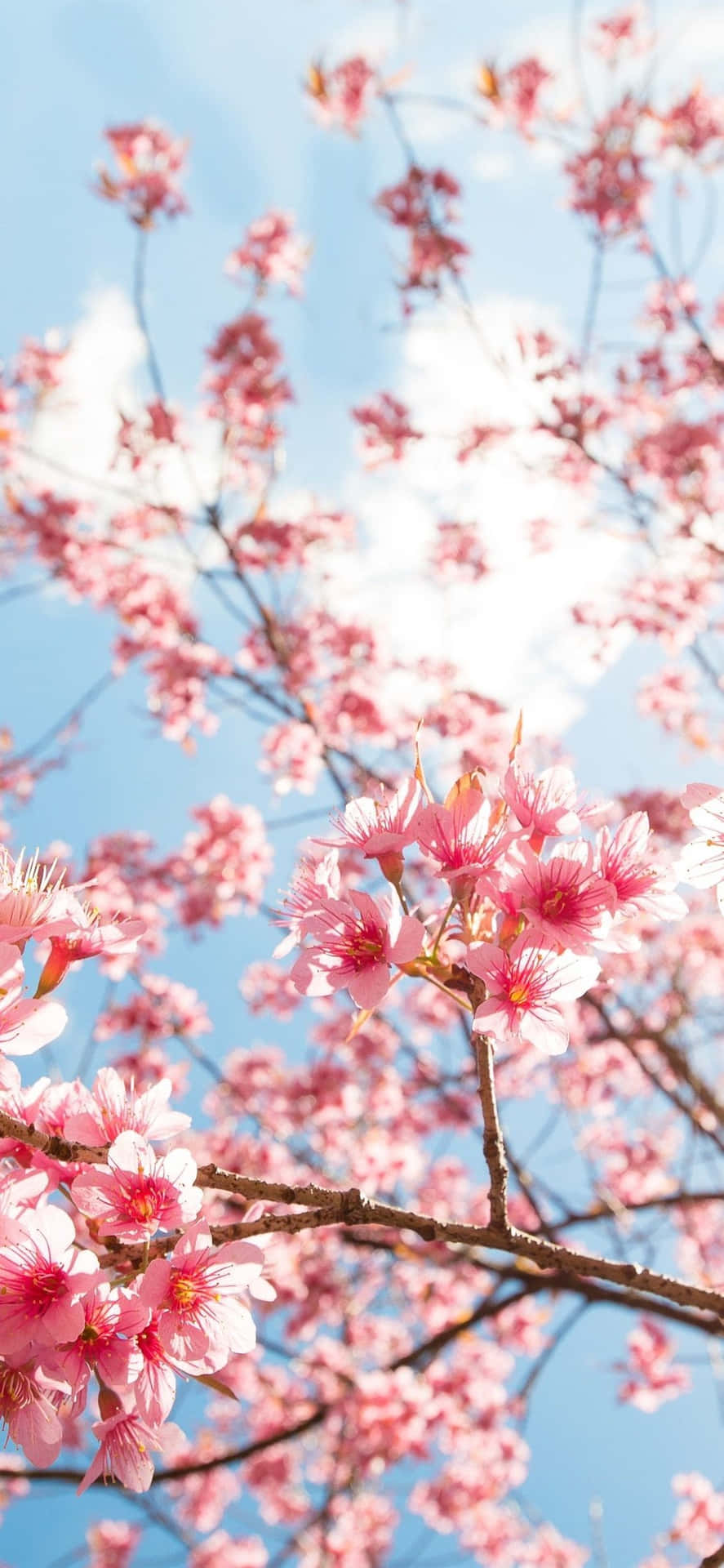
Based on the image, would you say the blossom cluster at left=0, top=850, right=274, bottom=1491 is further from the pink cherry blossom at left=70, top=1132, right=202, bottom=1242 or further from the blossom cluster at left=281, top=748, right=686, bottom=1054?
the blossom cluster at left=281, top=748, right=686, bottom=1054

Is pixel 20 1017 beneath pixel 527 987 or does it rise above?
beneath

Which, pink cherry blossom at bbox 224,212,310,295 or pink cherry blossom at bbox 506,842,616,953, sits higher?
pink cherry blossom at bbox 224,212,310,295

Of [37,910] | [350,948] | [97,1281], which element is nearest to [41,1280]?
[97,1281]

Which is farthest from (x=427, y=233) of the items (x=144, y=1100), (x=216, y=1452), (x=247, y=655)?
(x=216, y=1452)

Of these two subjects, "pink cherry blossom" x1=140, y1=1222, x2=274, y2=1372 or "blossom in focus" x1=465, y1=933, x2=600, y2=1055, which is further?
"blossom in focus" x1=465, y1=933, x2=600, y2=1055

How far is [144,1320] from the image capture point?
123 cm

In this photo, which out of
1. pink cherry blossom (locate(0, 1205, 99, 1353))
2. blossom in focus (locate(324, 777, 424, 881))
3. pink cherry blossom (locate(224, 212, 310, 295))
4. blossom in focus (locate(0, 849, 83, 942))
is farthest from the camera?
pink cherry blossom (locate(224, 212, 310, 295))

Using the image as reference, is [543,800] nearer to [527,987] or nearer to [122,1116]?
[527,987]

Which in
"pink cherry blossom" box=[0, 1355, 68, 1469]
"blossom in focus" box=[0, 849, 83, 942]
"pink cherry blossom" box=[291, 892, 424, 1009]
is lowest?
"pink cherry blossom" box=[0, 1355, 68, 1469]

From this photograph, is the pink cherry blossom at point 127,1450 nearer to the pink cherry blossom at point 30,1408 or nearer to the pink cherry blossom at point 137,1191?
the pink cherry blossom at point 30,1408

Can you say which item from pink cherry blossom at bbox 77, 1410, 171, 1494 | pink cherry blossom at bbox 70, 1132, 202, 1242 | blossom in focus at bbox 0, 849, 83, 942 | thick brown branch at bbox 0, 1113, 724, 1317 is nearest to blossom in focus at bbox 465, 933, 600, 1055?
thick brown branch at bbox 0, 1113, 724, 1317

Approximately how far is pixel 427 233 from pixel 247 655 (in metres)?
3.22

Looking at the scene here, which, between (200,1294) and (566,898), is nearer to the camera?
(200,1294)

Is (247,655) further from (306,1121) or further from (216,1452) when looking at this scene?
(216,1452)
